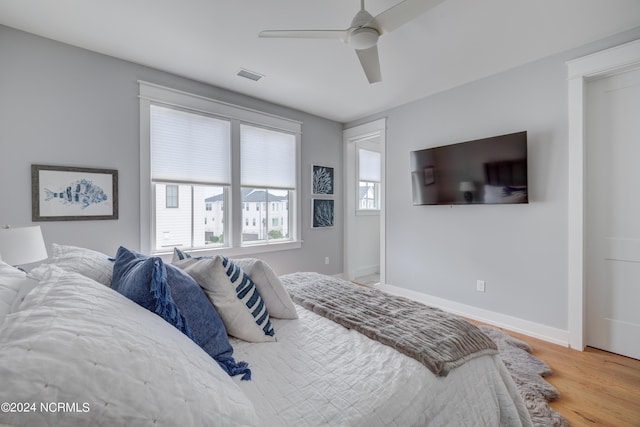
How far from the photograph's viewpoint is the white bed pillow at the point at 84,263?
1140mm

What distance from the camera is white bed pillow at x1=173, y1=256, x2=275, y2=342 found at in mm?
1255

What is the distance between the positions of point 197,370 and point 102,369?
0.22m

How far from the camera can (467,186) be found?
3.16 m

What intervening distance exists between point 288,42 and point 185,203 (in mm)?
2083

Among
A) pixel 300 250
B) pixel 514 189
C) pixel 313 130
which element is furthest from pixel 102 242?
pixel 514 189

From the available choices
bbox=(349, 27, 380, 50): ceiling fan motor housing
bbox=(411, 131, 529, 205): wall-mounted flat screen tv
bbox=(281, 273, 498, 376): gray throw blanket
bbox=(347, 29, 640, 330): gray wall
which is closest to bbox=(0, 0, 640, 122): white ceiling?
bbox=(347, 29, 640, 330): gray wall

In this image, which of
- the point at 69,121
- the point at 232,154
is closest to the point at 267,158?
the point at 232,154

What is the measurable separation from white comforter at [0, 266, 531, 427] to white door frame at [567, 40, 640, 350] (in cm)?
186

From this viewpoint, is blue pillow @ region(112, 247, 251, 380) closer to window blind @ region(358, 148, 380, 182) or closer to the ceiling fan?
the ceiling fan

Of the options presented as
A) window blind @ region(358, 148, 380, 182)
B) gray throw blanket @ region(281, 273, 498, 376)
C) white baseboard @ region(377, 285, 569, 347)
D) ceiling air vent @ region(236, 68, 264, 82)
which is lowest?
white baseboard @ region(377, 285, 569, 347)

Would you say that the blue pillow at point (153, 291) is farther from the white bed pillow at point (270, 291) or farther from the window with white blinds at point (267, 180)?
the window with white blinds at point (267, 180)

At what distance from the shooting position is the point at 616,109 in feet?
8.02

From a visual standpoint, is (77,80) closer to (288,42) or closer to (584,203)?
(288,42)

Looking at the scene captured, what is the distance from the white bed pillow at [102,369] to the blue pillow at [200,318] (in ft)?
1.07
